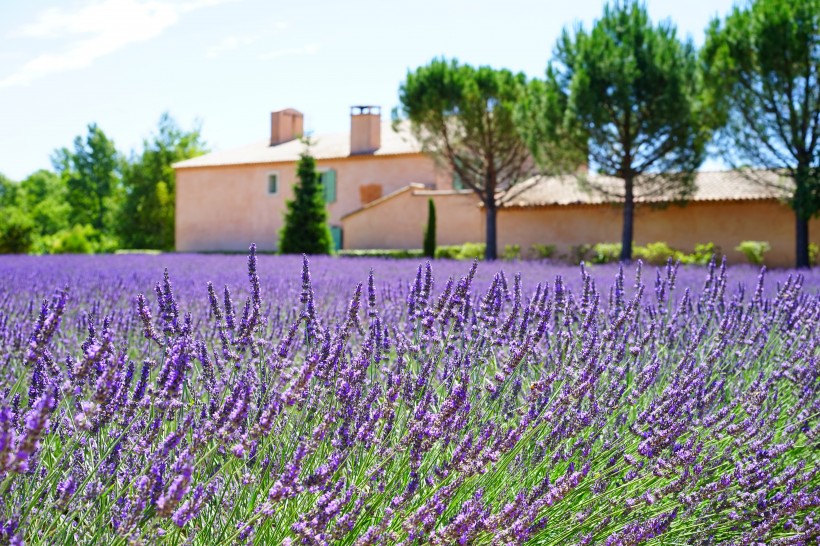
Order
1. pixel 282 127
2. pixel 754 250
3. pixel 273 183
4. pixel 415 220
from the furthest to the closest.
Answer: pixel 282 127, pixel 273 183, pixel 415 220, pixel 754 250

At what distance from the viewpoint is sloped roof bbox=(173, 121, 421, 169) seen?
106 ft

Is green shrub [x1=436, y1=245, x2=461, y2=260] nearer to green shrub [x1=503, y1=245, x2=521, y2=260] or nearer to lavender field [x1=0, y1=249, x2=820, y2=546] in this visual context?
green shrub [x1=503, y1=245, x2=521, y2=260]

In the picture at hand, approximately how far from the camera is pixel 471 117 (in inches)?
966

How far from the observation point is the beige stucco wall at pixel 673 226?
23000mm

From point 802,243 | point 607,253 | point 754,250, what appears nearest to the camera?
point 802,243

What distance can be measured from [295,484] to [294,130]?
3755cm

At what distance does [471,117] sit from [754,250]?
8044mm

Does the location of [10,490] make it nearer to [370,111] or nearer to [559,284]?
[559,284]

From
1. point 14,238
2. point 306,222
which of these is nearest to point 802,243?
point 306,222

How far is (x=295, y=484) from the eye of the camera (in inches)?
70.0

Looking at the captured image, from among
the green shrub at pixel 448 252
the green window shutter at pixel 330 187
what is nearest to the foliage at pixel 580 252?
the green shrub at pixel 448 252

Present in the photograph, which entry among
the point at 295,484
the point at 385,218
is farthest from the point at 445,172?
the point at 295,484

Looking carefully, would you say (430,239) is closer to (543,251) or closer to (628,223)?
(543,251)

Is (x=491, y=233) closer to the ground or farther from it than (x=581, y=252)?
farther from it
